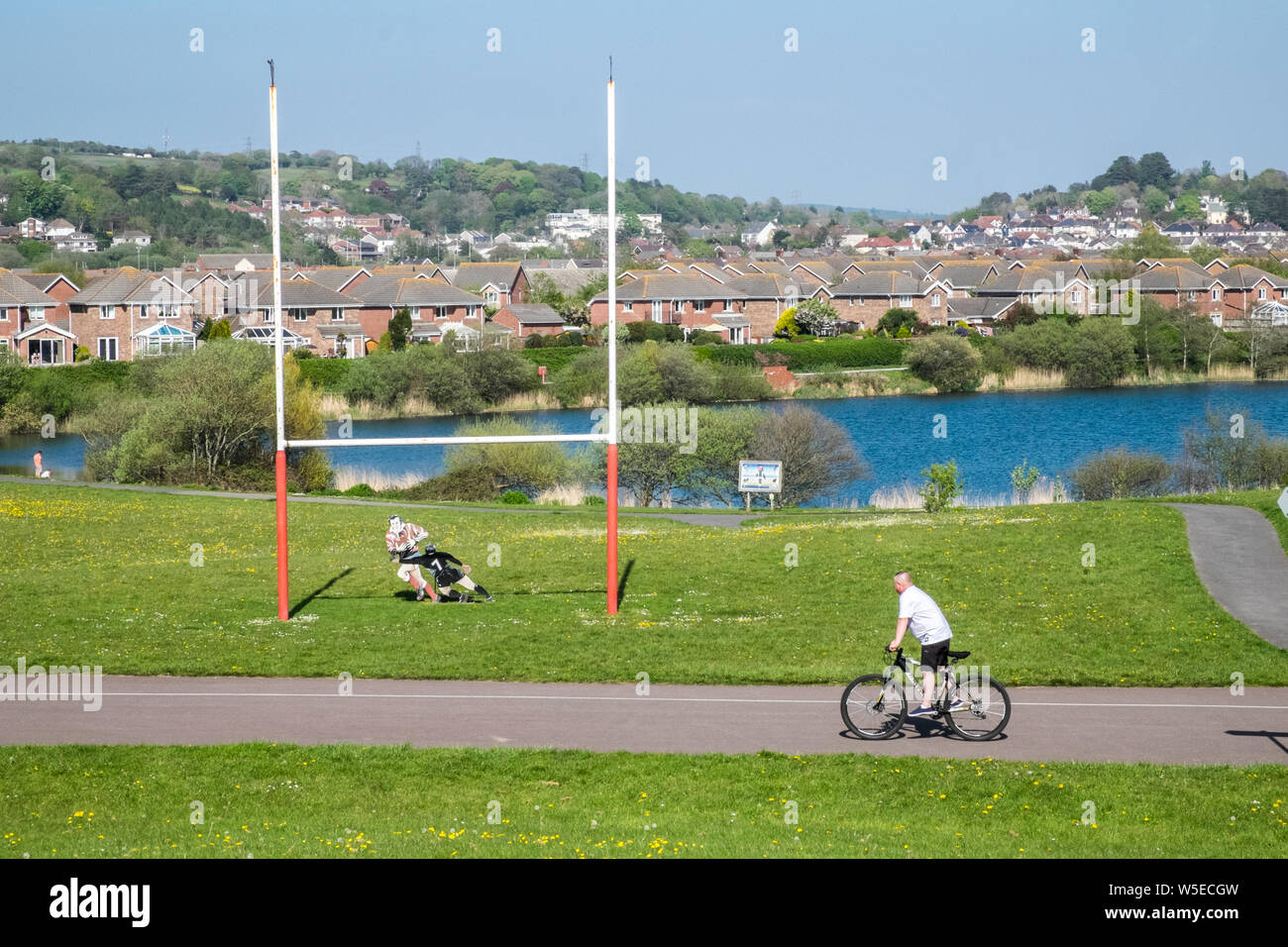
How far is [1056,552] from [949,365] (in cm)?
6931

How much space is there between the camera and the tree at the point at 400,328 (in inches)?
3954

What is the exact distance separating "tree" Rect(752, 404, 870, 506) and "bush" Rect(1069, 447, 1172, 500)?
25.3ft

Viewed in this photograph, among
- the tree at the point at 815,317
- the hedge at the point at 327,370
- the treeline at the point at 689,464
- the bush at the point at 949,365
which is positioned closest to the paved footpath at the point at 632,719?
Answer: the treeline at the point at 689,464

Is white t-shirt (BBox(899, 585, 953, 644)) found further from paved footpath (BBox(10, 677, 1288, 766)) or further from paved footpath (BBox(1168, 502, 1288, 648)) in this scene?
paved footpath (BBox(1168, 502, 1288, 648))

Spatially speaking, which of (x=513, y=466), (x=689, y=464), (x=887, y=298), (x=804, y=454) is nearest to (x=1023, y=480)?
(x=804, y=454)

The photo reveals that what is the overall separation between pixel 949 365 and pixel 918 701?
78802 millimetres

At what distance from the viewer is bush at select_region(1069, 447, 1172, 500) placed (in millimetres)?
45594

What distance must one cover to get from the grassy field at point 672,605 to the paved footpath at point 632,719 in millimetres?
667

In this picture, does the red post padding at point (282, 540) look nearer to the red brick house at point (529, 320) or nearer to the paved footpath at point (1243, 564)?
the paved footpath at point (1243, 564)

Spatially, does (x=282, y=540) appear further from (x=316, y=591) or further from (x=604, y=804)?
(x=604, y=804)

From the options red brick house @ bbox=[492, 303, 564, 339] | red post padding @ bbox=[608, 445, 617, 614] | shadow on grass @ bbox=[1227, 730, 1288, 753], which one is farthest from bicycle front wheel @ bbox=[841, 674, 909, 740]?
red brick house @ bbox=[492, 303, 564, 339]
